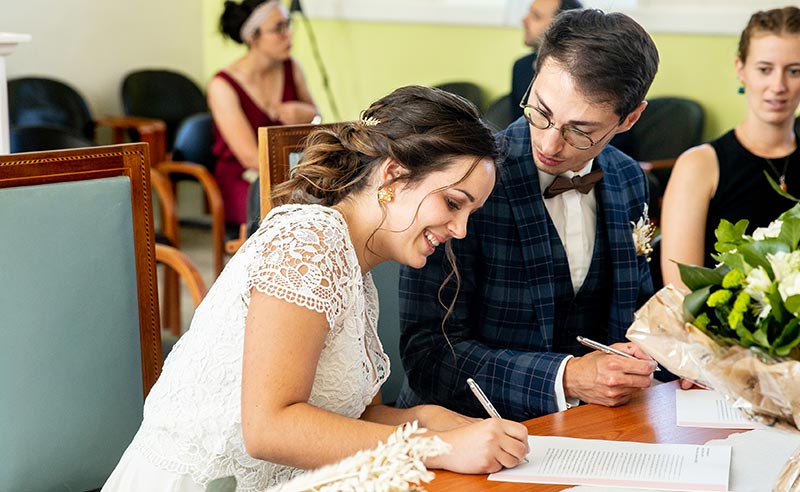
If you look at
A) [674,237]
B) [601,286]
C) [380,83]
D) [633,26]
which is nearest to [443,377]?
[601,286]

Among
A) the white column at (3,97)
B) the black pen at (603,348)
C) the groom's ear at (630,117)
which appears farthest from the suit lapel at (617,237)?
the white column at (3,97)

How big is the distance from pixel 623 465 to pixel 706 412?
0.31 m

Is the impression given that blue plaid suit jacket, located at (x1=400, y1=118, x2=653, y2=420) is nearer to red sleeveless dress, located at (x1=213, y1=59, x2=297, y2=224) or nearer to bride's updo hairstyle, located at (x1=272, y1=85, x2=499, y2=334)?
bride's updo hairstyle, located at (x1=272, y1=85, x2=499, y2=334)

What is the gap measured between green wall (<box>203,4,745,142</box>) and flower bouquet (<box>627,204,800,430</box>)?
11.9ft

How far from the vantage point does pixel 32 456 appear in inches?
71.5

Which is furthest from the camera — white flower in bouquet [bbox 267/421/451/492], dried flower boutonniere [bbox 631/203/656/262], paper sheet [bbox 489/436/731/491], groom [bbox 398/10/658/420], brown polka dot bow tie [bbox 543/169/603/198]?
dried flower boutonniere [bbox 631/203/656/262]

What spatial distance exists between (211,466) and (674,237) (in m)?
1.41

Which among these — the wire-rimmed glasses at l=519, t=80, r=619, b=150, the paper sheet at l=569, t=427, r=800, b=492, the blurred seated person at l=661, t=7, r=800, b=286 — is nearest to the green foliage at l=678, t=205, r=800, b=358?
the paper sheet at l=569, t=427, r=800, b=492

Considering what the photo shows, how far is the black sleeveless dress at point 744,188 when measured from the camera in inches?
104

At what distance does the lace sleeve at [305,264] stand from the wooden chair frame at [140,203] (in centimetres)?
46

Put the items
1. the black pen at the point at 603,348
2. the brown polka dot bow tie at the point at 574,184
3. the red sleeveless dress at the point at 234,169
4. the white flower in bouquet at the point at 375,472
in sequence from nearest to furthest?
the white flower in bouquet at the point at 375,472
the black pen at the point at 603,348
the brown polka dot bow tie at the point at 574,184
the red sleeveless dress at the point at 234,169

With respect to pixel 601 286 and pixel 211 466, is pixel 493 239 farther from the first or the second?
pixel 211 466

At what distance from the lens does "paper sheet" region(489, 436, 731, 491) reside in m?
1.38

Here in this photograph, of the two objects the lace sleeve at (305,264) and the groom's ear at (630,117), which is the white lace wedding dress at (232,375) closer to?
the lace sleeve at (305,264)
